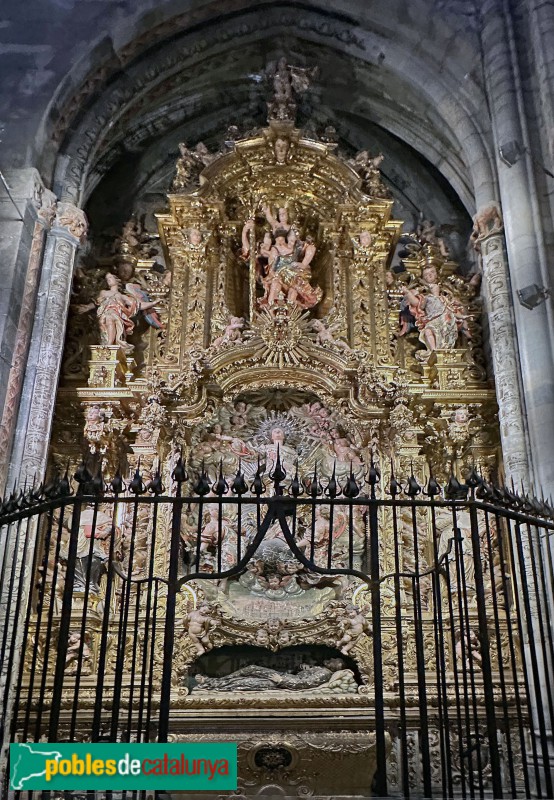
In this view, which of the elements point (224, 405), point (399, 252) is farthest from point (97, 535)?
point (399, 252)

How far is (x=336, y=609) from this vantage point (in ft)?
33.2

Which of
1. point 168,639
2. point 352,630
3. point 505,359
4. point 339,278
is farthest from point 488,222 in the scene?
point 168,639

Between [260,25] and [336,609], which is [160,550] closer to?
[336,609]

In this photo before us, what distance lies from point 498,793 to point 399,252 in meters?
10.2

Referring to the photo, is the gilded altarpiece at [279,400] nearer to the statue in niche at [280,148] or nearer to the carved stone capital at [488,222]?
the statue in niche at [280,148]

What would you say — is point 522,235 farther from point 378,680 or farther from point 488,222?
point 378,680

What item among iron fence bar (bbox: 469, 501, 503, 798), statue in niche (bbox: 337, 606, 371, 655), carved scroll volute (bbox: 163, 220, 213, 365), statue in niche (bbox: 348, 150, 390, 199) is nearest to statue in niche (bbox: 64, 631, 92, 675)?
statue in niche (bbox: 337, 606, 371, 655)

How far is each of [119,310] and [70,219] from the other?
1.62m

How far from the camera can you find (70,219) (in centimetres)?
1144

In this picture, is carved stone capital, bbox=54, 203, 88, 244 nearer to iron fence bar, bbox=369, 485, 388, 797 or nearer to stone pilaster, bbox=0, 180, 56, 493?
stone pilaster, bbox=0, 180, 56, 493

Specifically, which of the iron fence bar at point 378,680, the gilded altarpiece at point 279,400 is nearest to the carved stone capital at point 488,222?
the gilded altarpiece at point 279,400

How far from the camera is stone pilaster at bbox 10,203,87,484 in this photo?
32.0 ft

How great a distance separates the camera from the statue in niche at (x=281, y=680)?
9500 millimetres

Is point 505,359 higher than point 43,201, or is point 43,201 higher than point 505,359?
point 43,201
